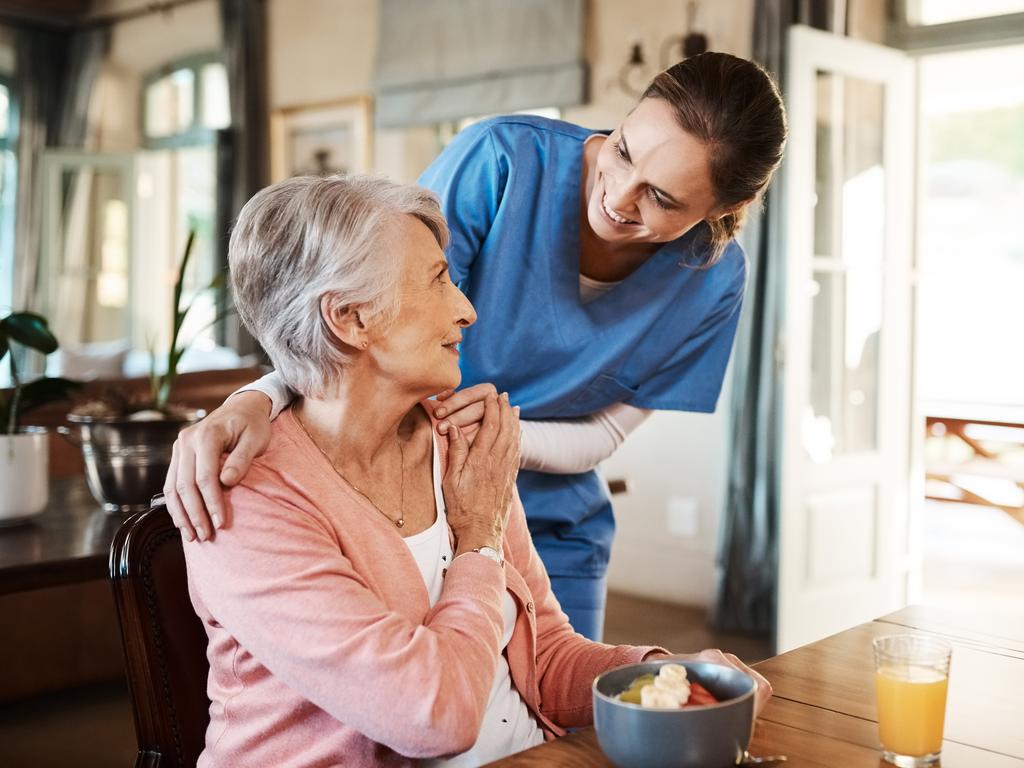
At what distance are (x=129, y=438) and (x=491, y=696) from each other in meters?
1.23

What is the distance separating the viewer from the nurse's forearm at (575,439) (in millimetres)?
1720

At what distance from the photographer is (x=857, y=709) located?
116cm

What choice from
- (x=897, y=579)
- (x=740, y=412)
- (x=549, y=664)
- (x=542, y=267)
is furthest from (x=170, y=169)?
(x=549, y=664)

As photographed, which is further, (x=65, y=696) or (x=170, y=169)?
(x=170, y=169)

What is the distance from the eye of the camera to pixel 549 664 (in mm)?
1365

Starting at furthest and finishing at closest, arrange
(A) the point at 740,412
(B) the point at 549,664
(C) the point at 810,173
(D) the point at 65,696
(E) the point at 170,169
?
(E) the point at 170,169
(A) the point at 740,412
(C) the point at 810,173
(D) the point at 65,696
(B) the point at 549,664

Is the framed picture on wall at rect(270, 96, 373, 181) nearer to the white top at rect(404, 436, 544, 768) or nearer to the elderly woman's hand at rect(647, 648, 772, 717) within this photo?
the white top at rect(404, 436, 544, 768)

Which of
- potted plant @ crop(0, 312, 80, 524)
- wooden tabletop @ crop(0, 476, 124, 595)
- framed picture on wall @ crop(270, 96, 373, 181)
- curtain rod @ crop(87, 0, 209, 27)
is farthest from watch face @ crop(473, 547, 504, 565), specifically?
curtain rod @ crop(87, 0, 209, 27)

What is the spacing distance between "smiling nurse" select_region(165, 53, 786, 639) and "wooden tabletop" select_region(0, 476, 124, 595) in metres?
0.75

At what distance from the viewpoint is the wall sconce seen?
4461 mm

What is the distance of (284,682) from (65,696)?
2.36 meters

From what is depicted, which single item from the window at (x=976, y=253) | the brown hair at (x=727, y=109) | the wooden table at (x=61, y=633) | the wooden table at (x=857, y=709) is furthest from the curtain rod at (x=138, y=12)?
the wooden table at (x=857, y=709)

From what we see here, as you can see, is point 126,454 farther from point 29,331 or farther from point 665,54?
point 665,54

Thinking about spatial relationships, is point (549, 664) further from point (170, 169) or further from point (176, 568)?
point (170, 169)
